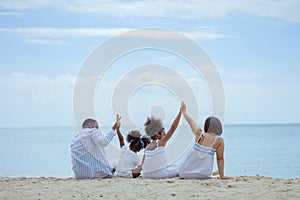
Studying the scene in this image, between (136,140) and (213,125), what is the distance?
1.50 m

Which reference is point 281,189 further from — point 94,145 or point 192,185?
point 94,145

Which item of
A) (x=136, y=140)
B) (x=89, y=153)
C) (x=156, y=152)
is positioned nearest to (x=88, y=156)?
(x=89, y=153)

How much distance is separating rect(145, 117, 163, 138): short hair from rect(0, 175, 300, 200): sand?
838 mm

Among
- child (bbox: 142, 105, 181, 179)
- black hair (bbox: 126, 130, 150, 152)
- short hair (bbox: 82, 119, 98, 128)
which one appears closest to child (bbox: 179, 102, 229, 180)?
child (bbox: 142, 105, 181, 179)

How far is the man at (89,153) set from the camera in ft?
27.7

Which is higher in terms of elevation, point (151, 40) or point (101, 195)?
point (151, 40)

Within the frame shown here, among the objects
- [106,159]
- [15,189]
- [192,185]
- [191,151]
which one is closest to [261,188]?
[192,185]

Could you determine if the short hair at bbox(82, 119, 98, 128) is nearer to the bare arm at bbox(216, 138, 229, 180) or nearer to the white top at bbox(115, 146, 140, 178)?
the white top at bbox(115, 146, 140, 178)

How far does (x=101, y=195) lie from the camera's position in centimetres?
679

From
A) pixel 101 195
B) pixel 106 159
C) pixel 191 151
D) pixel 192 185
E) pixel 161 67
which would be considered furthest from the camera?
pixel 161 67

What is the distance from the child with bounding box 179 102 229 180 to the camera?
806 centimetres

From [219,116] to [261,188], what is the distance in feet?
5.70

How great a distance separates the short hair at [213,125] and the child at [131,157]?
1.18 m

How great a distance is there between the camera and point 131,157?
8.80m
